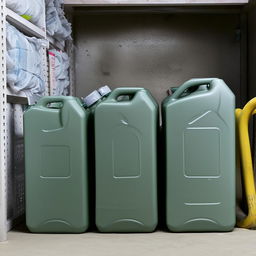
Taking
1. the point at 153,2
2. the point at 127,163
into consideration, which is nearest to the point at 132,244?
the point at 127,163

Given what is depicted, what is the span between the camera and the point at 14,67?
77.0 inches

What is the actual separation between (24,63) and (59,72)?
2.49 ft

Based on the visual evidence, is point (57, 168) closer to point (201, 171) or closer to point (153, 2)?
point (201, 171)

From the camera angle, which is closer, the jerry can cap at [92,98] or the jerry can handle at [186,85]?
the jerry can handle at [186,85]

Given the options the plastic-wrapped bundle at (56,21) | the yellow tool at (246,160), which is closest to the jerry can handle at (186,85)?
the yellow tool at (246,160)

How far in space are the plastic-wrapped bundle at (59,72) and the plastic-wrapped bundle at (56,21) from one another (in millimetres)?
110

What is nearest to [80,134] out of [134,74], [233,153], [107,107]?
[107,107]

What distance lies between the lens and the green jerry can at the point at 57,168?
6.17 ft

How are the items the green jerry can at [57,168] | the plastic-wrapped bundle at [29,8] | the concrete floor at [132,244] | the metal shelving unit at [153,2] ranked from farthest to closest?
the metal shelving unit at [153,2], the plastic-wrapped bundle at [29,8], the green jerry can at [57,168], the concrete floor at [132,244]

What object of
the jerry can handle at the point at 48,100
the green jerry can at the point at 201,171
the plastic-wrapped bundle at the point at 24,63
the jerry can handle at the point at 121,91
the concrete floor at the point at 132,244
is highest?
the plastic-wrapped bundle at the point at 24,63

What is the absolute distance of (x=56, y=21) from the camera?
2703 millimetres

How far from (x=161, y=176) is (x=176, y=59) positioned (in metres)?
1.56

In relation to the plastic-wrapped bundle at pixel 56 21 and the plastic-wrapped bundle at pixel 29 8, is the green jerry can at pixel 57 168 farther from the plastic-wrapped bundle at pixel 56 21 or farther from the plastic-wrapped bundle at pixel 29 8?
the plastic-wrapped bundle at pixel 56 21

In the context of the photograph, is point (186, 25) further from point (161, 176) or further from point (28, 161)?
point (28, 161)
